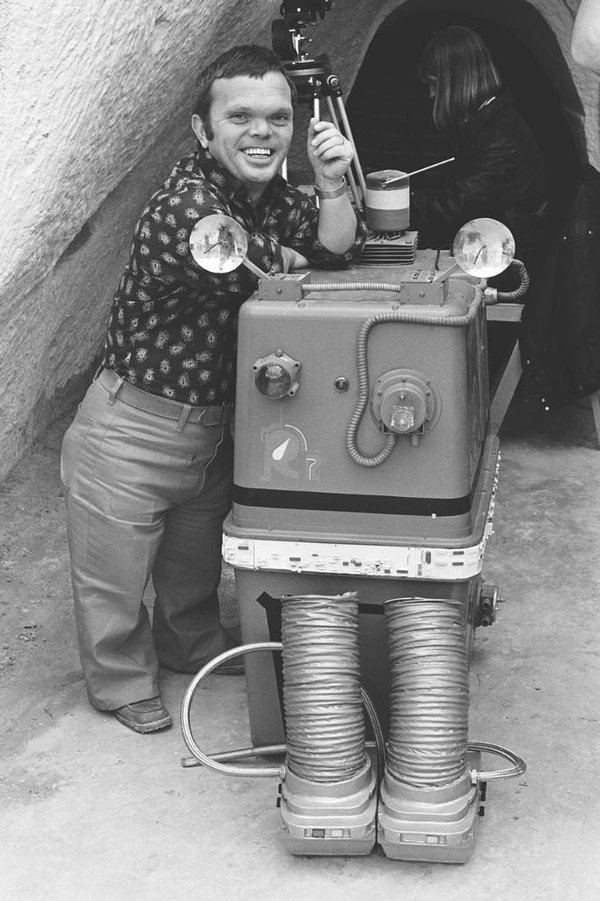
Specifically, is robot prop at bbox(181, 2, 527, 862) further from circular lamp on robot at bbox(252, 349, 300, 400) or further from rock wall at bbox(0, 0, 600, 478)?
rock wall at bbox(0, 0, 600, 478)

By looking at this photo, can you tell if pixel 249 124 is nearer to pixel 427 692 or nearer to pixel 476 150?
pixel 427 692

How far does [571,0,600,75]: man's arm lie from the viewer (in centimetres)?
340

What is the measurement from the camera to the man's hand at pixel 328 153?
2648 mm

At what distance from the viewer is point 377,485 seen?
8.15 feet

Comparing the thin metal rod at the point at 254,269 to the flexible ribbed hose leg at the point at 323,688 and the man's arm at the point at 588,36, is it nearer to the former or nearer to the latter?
the flexible ribbed hose leg at the point at 323,688

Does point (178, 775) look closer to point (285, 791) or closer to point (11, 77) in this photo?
point (285, 791)

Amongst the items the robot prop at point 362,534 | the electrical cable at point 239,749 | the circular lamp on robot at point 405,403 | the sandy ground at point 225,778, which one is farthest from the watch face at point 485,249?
the sandy ground at point 225,778

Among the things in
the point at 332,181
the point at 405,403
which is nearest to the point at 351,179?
the point at 332,181

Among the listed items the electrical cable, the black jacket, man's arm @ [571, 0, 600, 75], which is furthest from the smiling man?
the black jacket

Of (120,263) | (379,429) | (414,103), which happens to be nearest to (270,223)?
(379,429)

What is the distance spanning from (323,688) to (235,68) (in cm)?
133

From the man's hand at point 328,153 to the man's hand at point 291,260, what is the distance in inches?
6.4

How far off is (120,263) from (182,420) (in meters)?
1.56

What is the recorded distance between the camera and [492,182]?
4.47 m
